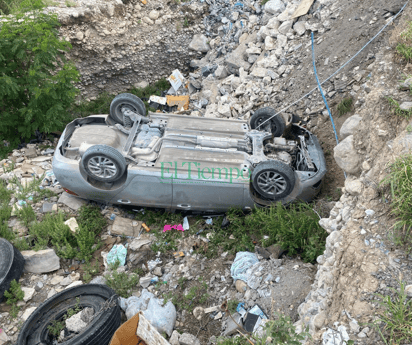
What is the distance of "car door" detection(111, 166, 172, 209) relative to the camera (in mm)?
5152

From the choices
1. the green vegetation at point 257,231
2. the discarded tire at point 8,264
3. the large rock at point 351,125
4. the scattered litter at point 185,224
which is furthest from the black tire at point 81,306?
the large rock at point 351,125

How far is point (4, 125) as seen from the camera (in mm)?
6930

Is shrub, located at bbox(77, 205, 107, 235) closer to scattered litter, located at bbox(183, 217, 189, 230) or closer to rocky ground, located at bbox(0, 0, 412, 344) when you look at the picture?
rocky ground, located at bbox(0, 0, 412, 344)

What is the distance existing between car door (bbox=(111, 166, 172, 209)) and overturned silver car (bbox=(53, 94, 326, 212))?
1 centimetres

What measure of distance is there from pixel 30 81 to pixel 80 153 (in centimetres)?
231

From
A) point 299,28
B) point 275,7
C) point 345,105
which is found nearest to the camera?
point 345,105

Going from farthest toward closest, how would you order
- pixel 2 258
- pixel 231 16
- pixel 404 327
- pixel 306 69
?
pixel 231 16
pixel 306 69
pixel 2 258
pixel 404 327

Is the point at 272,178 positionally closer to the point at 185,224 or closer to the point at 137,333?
the point at 185,224

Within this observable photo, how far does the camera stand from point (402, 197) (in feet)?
10.4

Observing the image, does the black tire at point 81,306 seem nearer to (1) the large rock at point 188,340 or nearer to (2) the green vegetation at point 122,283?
(2) the green vegetation at point 122,283

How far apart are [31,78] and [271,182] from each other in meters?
4.82

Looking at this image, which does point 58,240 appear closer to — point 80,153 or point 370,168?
Answer: point 80,153

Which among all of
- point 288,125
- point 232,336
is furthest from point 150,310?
point 288,125

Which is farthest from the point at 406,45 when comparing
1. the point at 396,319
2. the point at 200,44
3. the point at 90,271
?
the point at 200,44
